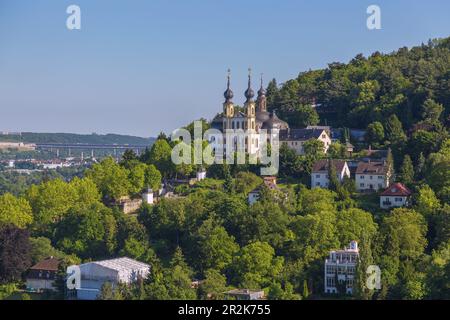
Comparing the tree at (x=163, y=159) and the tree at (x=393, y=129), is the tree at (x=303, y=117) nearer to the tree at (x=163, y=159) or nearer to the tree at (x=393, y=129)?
the tree at (x=393, y=129)

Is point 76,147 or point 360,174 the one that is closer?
point 360,174

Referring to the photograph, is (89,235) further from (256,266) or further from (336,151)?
(336,151)

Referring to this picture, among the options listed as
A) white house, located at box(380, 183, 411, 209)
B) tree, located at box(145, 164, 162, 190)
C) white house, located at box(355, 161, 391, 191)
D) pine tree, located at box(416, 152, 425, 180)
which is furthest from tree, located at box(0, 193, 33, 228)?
pine tree, located at box(416, 152, 425, 180)

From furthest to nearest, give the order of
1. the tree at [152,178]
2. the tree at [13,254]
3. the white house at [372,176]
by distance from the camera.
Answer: the tree at [152,178] → the white house at [372,176] → the tree at [13,254]

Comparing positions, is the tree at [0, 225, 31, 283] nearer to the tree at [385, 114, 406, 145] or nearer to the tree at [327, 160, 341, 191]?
the tree at [327, 160, 341, 191]

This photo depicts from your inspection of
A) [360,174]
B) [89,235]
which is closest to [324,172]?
[360,174]

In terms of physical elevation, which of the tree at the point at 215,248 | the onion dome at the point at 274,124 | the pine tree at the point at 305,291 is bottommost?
the pine tree at the point at 305,291

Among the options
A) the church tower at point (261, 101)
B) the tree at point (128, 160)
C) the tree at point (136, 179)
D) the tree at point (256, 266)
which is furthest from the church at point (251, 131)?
the tree at point (256, 266)
